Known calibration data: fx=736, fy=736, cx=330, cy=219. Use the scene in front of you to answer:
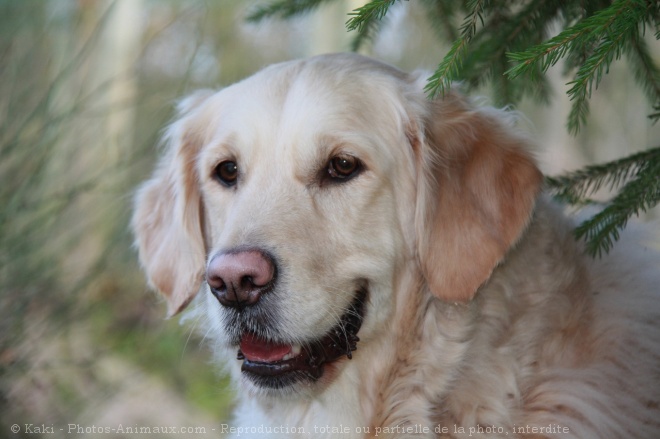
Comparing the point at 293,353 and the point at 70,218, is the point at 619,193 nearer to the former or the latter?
the point at 293,353

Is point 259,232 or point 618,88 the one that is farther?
point 618,88

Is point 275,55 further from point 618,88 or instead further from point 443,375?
point 443,375

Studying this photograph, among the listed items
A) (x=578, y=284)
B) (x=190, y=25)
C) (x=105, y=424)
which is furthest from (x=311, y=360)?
(x=190, y=25)

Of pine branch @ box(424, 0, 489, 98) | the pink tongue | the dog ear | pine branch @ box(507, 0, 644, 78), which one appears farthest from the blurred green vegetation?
pine branch @ box(507, 0, 644, 78)

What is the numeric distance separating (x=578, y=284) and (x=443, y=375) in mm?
577

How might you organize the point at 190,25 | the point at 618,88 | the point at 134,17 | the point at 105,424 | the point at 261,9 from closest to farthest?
the point at 261,9, the point at 105,424, the point at 190,25, the point at 134,17, the point at 618,88

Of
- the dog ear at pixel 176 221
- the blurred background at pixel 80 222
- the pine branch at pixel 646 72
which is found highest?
the pine branch at pixel 646 72

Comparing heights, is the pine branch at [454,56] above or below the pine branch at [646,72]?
above

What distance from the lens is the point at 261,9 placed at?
9.93ft

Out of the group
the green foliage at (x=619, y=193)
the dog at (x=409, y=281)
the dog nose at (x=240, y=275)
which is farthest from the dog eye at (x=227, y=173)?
the green foliage at (x=619, y=193)

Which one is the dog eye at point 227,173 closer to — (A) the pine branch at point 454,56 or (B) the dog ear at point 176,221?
(B) the dog ear at point 176,221

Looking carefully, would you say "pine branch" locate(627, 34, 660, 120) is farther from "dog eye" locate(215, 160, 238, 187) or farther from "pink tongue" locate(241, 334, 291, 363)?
"pink tongue" locate(241, 334, 291, 363)

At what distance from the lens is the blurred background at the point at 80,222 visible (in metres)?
3.68

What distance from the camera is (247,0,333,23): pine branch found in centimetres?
297
